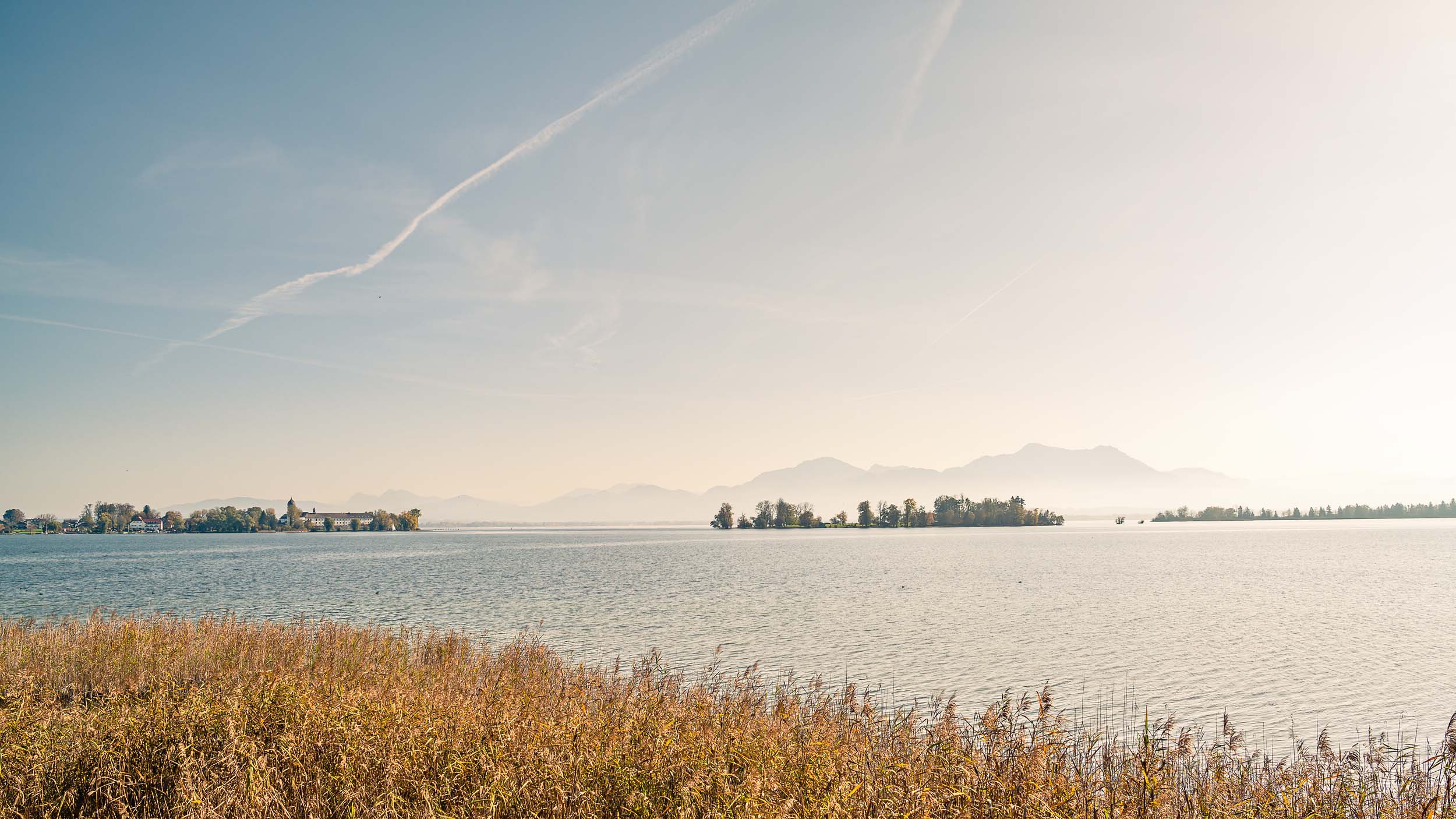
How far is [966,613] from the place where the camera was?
46.2 meters

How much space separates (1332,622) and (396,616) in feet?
183

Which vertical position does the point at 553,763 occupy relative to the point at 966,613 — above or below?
above

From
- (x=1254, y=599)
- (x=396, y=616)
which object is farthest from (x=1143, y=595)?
(x=396, y=616)

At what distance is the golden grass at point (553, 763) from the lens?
869 centimetres

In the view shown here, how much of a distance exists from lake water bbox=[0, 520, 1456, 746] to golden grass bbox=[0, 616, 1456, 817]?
32.0 feet

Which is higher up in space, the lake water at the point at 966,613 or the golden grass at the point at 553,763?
the golden grass at the point at 553,763

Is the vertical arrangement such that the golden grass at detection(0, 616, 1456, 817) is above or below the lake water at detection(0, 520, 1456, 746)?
above

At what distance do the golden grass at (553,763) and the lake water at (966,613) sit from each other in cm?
974

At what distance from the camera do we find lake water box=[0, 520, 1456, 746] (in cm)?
2655

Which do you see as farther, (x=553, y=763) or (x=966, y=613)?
(x=966, y=613)

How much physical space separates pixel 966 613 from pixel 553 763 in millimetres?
41507

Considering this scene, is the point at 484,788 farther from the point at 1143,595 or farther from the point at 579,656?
the point at 1143,595

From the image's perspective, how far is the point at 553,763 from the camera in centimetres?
931

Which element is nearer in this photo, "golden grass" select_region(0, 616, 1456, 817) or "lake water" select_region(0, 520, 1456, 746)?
"golden grass" select_region(0, 616, 1456, 817)
